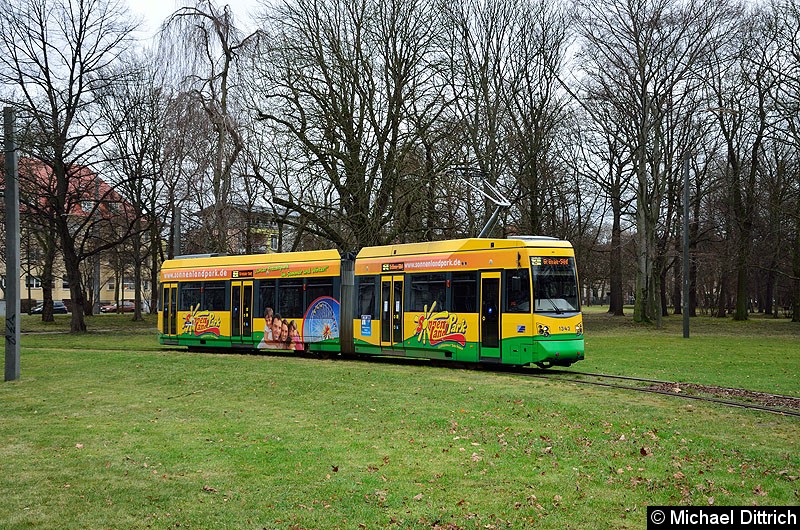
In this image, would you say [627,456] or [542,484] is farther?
[627,456]

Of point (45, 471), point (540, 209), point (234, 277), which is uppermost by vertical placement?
point (540, 209)

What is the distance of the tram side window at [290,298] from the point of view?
25578mm

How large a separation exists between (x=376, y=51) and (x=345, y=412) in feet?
75.9

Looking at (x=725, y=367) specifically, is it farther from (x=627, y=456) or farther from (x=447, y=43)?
(x=447, y=43)

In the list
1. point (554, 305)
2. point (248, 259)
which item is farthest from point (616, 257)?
point (554, 305)

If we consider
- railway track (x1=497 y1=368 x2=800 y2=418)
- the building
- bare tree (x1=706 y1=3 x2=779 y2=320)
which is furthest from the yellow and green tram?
bare tree (x1=706 y1=3 x2=779 y2=320)

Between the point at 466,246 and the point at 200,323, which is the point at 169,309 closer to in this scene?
the point at 200,323

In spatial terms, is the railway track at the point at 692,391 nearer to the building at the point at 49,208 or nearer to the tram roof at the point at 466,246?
the tram roof at the point at 466,246

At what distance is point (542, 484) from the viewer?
8109 mm

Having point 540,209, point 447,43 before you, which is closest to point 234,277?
point 447,43

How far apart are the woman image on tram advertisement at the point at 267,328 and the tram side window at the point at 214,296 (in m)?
2.37

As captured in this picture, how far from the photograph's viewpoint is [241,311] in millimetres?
27594

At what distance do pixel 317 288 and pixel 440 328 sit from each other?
17.9 feet

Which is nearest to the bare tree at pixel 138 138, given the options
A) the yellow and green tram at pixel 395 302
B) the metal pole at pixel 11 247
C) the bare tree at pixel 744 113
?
the yellow and green tram at pixel 395 302
